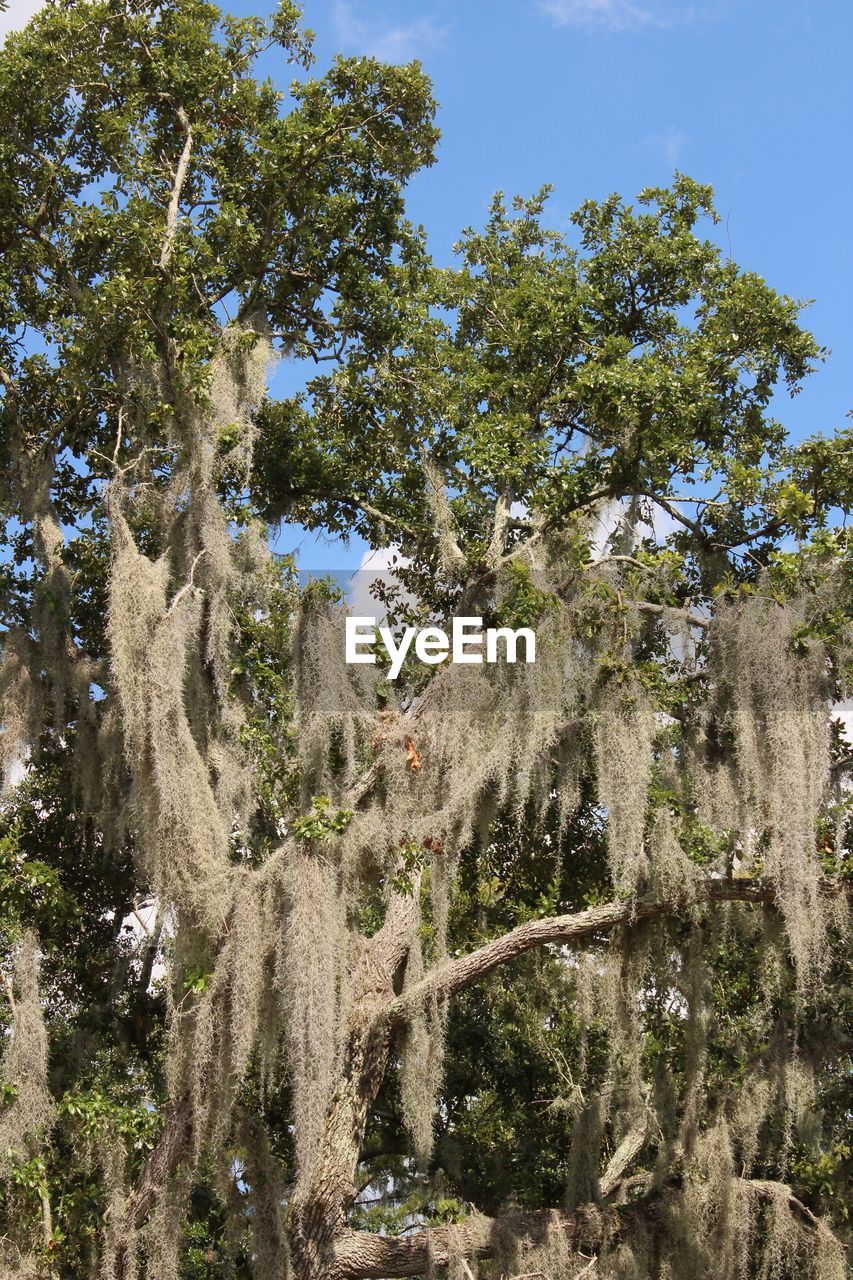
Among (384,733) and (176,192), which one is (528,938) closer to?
(384,733)

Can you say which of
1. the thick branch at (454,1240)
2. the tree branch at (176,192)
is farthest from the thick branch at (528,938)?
the tree branch at (176,192)

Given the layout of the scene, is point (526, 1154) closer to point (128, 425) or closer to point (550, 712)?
point (550, 712)

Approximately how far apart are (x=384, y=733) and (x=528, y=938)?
1.38m

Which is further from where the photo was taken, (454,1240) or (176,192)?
(176,192)

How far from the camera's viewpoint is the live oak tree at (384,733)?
6.90 meters

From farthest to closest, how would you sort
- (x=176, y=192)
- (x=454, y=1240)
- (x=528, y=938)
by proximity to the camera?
1. (x=176, y=192)
2. (x=528, y=938)
3. (x=454, y=1240)

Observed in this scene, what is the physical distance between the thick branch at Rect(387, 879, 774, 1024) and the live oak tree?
25 millimetres

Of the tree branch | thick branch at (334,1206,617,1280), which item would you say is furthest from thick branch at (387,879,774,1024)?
the tree branch

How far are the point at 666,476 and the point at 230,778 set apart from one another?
3.39 m

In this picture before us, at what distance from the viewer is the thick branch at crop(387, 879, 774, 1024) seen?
7270 mm

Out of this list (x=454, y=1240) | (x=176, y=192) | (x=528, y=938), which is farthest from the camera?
(x=176, y=192)

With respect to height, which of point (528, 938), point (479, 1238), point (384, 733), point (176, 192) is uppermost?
point (176, 192)

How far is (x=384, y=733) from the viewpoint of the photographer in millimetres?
7668

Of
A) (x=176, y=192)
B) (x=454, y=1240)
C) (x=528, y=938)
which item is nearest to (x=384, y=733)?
(x=528, y=938)
